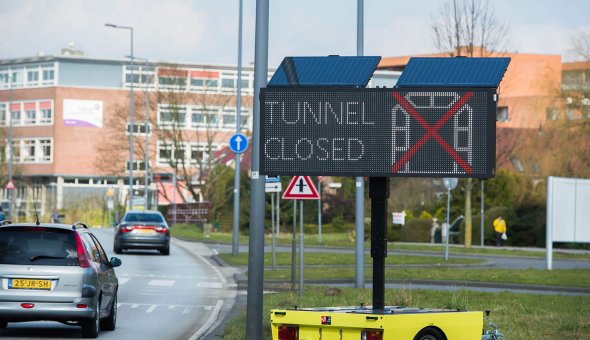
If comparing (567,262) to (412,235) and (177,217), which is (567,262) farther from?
(177,217)

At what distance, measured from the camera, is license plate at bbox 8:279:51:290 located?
16.0 meters

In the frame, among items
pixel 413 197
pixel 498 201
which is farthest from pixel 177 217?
pixel 498 201

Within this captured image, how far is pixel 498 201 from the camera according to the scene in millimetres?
65188

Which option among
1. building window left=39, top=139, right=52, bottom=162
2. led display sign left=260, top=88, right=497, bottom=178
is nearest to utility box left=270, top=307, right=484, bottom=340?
led display sign left=260, top=88, right=497, bottom=178

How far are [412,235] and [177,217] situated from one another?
25.1 metres

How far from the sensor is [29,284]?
1605 cm

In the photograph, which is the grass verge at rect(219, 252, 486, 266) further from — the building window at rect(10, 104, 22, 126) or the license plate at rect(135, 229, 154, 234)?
the building window at rect(10, 104, 22, 126)

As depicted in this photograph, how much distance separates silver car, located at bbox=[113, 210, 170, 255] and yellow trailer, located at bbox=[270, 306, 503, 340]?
95.8ft

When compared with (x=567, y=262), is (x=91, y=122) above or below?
above

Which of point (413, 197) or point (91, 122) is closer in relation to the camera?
point (413, 197)

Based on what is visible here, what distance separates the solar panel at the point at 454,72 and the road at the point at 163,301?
5.52 metres

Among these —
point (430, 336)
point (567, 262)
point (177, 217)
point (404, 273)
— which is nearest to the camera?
point (430, 336)

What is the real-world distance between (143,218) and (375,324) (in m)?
31.4

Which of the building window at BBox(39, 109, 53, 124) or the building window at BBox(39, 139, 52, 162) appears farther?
the building window at BBox(39, 139, 52, 162)
